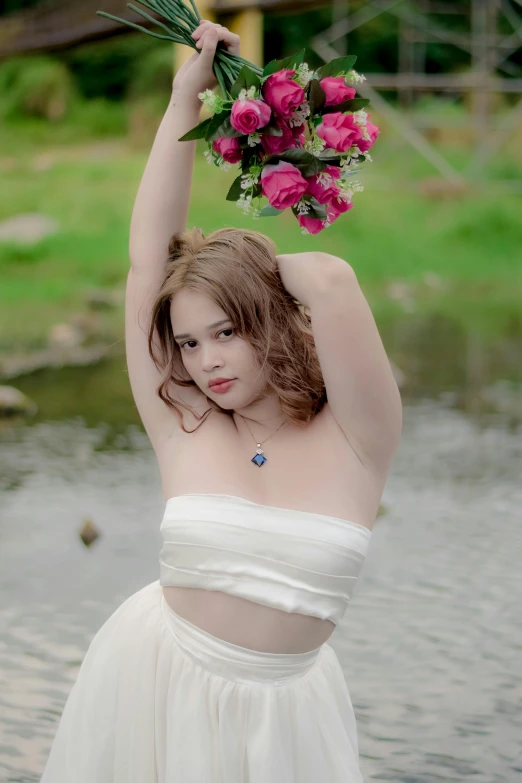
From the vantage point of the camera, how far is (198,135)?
75.2 inches

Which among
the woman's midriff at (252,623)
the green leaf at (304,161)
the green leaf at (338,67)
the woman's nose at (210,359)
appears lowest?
the woman's midriff at (252,623)

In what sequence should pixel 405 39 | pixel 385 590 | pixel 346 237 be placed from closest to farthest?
pixel 385 590, pixel 346 237, pixel 405 39

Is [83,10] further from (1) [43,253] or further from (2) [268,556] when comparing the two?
(2) [268,556]

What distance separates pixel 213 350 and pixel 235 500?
24cm

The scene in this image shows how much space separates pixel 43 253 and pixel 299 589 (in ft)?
28.3

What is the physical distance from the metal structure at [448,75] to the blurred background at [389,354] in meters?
0.07

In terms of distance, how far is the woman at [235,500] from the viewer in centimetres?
181

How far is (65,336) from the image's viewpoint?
760 cm

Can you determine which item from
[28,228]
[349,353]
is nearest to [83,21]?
[28,228]

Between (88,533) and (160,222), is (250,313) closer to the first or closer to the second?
(160,222)

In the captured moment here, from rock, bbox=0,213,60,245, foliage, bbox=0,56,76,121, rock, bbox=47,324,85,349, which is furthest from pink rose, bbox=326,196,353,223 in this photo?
foliage, bbox=0,56,76,121

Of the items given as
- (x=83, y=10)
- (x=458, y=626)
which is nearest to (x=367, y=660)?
(x=458, y=626)

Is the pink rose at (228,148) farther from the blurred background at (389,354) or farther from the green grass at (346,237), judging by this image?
the green grass at (346,237)

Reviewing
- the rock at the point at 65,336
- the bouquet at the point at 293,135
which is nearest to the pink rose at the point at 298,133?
the bouquet at the point at 293,135
